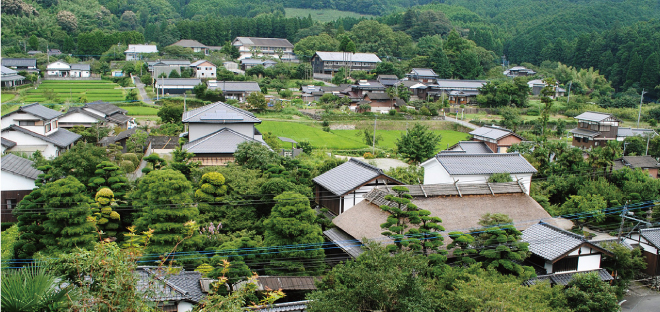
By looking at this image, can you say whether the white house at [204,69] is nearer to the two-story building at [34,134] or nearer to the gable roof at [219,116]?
the two-story building at [34,134]

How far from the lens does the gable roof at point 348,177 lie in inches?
610

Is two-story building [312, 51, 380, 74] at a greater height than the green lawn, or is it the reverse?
two-story building [312, 51, 380, 74]

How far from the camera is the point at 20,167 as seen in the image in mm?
17281

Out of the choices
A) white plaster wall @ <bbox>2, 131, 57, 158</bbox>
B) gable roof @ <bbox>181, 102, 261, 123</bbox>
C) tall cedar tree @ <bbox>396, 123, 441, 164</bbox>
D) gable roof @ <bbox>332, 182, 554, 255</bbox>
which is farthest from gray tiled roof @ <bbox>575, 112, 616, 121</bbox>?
white plaster wall @ <bbox>2, 131, 57, 158</bbox>

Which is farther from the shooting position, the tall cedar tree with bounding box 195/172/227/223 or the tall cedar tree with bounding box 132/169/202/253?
the tall cedar tree with bounding box 195/172/227/223

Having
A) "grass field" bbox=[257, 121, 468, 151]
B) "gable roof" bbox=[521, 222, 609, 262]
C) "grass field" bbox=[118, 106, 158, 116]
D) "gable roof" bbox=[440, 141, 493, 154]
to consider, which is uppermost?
"gable roof" bbox=[440, 141, 493, 154]

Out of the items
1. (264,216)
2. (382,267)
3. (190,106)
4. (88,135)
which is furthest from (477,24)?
(382,267)

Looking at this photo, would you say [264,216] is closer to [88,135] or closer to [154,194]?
[154,194]

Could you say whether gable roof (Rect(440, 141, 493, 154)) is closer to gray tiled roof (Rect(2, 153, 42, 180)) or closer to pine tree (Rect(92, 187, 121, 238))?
pine tree (Rect(92, 187, 121, 238))

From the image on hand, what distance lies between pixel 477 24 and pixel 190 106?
63.7 m

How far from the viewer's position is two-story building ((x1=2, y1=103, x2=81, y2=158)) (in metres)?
22.0

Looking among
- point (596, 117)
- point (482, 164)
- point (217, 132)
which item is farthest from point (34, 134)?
point (596, 117)

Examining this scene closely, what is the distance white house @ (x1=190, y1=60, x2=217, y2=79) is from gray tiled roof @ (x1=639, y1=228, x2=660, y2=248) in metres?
43.4

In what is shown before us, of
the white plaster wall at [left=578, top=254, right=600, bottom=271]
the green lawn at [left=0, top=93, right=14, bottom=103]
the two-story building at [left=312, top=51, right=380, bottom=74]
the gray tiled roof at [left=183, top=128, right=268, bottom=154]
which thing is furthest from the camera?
the two-story building at [left=312, top=51, right=380, bottom=74]
